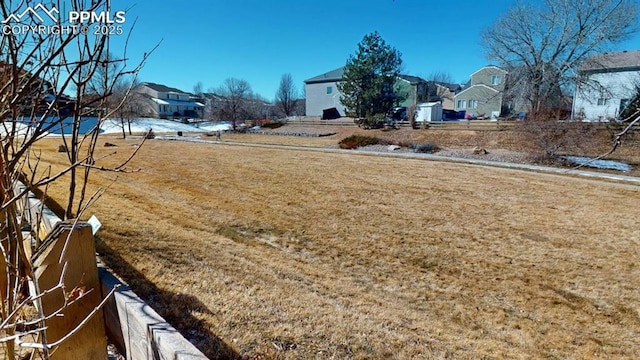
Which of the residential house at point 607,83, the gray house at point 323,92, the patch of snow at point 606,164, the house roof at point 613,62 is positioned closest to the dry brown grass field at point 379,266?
the patch of snow at point 606,164

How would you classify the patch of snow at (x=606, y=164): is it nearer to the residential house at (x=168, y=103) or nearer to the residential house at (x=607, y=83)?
the residential house at (x=607, y=83)

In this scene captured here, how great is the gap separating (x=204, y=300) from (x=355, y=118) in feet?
101

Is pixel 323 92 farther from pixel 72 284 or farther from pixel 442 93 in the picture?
pixel 72 284

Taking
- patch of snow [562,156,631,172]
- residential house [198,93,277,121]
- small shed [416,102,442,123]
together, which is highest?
residential house [198,93,277,121]

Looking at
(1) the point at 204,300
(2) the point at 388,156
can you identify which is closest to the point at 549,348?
(1) the point at 204,300

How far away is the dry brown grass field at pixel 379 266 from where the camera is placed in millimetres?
2973

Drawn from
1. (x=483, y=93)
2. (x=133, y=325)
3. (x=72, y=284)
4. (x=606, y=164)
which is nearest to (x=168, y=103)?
(x=483, y=93)

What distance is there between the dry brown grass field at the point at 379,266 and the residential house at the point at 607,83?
18188 millimetres

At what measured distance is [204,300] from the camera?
3098 mm

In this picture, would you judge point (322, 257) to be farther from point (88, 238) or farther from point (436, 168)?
point (436, 168)

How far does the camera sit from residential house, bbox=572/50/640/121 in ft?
76.2

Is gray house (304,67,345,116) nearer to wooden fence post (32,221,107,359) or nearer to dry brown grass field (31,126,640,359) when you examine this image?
dry brown grass field (31,126,640,359)

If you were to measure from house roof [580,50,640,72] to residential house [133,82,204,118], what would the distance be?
187 ft

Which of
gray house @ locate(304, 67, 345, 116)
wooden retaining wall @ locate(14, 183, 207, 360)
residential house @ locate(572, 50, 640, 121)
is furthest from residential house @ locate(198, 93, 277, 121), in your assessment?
wooden retaining wall @ locate(14, 183, 207, 360)
